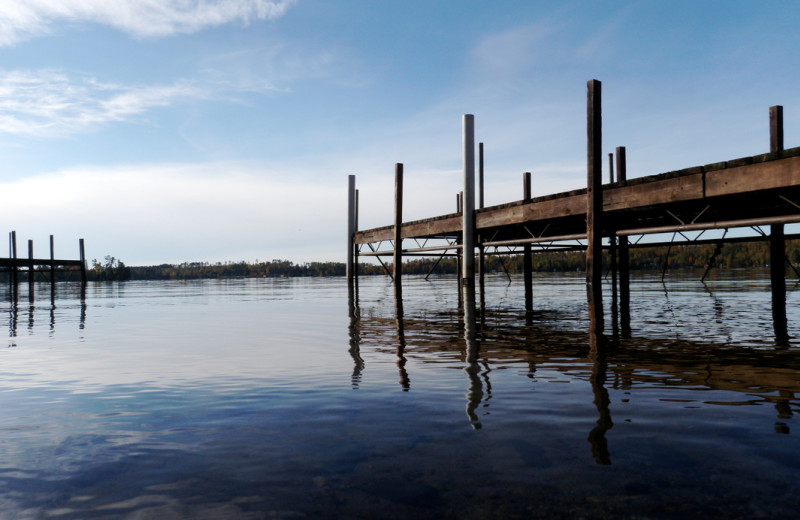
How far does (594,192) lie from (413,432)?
14.7 metres

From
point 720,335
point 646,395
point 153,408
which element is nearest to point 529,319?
point 720,335

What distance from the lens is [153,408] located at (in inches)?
201

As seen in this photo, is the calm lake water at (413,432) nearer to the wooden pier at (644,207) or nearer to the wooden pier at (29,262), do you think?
the wooden pier at (644,207)

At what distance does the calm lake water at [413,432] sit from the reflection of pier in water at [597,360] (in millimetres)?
40

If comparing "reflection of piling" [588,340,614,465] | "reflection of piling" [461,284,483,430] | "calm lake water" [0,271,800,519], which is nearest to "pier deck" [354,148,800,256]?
"calm lake water" [0,271,800,519]

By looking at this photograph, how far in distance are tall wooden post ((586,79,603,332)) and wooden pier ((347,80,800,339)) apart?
0.03 m

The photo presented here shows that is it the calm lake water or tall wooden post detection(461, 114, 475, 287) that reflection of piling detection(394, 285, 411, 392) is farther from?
tall wooden post detection(461, 114, 475, 287)

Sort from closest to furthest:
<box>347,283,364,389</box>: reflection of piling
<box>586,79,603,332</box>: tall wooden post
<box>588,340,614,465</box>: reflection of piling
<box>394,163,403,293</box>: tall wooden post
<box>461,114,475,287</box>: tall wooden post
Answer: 1. <box>588,340,614,465</box>: reflection of piling
2. <box>347,283,364,389</box>: reflection of piling
3. <box>586,79,603,332</box>: tall wooden post
4. <box>461,114,475,287</box>: tall wooden post
5. <box>394,163,403,293</box>: tall wooden post

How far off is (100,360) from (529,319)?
349 inches

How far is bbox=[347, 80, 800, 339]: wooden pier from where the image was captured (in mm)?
12820

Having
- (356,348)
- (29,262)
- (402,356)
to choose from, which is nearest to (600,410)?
(402,356)

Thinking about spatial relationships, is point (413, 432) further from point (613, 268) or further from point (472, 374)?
point (613, 268)

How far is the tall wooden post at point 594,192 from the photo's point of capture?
17.0 m

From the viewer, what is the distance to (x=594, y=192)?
17109 millimetres
